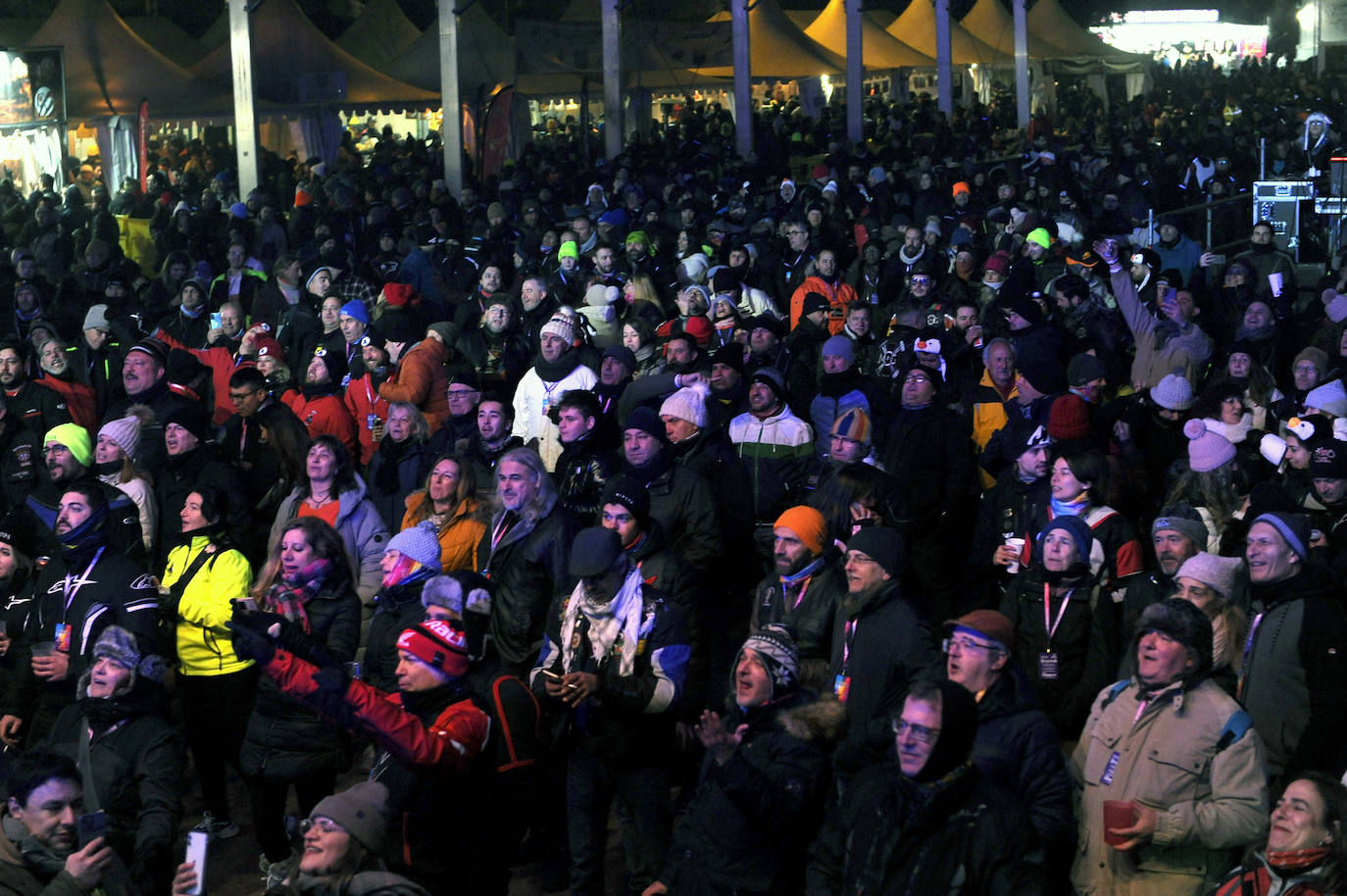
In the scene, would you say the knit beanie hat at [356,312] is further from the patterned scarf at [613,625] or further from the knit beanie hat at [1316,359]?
the knit beanie hat at [1316,359]

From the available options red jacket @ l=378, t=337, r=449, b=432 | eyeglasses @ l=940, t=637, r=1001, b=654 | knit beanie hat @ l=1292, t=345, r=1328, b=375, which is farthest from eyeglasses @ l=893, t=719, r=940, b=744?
knit beanie hat @ l=1292, t=345, r=1328, b=375

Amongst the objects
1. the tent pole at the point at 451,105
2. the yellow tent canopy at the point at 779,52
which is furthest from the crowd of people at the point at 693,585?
the yellow tent canopy at the point at 779,52

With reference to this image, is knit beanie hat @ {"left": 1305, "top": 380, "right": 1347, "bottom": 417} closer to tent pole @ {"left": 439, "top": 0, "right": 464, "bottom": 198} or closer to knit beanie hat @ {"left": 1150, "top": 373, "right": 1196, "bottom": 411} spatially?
knit beanie hat @ {"left": 1150, "top": 373, "right": 1196, "bottom": 411}

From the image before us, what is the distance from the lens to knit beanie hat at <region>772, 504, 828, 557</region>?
229 inches

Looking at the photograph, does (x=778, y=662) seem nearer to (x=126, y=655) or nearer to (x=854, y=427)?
(x=126, y=655)

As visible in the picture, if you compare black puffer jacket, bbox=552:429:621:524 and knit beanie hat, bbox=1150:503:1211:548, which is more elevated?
black puffer jacket, bbox=552:429:621:524

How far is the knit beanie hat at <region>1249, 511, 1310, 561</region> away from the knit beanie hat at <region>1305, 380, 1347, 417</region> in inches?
122

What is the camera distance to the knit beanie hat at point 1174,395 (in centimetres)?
854

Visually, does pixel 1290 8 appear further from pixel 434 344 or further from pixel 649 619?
pixel 649 619

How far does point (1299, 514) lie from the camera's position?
550cm

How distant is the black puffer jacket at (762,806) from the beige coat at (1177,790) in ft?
2.68

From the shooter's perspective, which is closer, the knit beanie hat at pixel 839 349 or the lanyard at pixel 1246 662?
the lanyard at pixel 1246 662

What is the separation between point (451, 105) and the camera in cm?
2322

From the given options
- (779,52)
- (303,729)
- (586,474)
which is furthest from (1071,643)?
(779,52)
